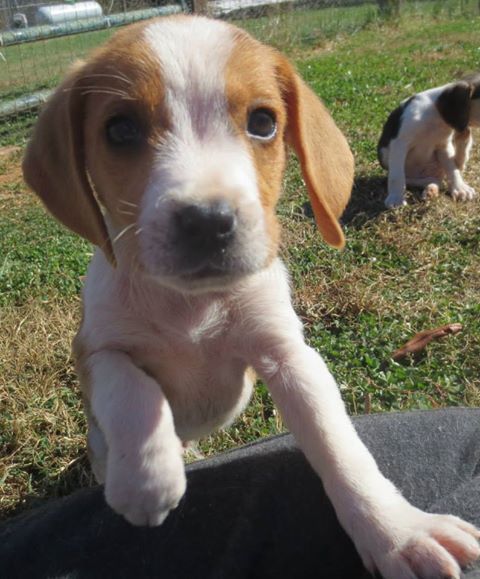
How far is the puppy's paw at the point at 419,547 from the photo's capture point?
2.05 meters

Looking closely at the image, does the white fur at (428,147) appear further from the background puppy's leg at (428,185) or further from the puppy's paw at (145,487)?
the puppy's paw at (145,487)

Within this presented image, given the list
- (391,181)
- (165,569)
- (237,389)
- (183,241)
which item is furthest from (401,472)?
(391,181)

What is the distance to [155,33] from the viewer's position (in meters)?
2.42

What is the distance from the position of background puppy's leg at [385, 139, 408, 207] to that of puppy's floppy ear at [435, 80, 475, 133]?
1.60ft

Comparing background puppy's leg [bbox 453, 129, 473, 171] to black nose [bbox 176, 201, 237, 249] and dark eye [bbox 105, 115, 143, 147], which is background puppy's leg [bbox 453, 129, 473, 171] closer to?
dark eye [bbox 105, 115, 143, 147]

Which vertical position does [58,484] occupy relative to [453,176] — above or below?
above

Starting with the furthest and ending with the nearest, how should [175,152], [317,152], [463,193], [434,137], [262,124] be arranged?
[434,137] < [463,193] < [317,152] < [262,124] < [175,152]

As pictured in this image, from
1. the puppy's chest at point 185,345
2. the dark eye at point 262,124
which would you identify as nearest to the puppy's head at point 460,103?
the dark eye at point 262,124

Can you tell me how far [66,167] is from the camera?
2426 mm

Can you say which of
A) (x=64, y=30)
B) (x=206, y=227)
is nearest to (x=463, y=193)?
(x=206, y=227)

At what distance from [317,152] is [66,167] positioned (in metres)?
0.99

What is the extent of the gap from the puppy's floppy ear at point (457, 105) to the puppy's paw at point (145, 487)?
206 inches

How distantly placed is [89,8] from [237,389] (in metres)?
10.9

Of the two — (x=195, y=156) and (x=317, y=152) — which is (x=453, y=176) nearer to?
Answer: (x=317, y=152)
